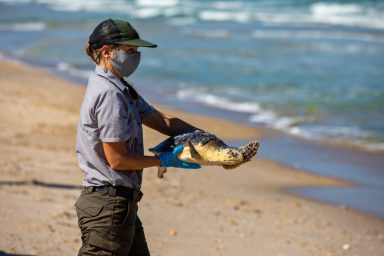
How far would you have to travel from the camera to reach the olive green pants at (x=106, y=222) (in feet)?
14.0

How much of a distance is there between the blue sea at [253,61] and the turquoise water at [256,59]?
0.08 ft

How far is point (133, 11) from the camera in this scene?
161 ft

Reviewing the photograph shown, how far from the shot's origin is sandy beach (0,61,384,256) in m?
7.31

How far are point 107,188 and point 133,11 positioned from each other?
45.5 meters

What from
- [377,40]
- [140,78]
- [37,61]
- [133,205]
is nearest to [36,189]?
[133,205]

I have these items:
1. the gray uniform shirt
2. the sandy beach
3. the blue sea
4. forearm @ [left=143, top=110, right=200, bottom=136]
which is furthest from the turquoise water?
the gray uniform shirt

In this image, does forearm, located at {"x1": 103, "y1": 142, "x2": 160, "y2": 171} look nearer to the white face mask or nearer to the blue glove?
the blue glove

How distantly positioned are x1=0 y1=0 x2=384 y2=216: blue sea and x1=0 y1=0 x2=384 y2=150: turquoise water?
25mm

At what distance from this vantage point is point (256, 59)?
81.0 feet

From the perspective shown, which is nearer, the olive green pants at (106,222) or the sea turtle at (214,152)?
the sea turtle at (214,152)

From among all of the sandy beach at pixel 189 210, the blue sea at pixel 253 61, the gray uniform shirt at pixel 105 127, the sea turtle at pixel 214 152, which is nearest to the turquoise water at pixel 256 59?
the blue sea at pixel 253 61

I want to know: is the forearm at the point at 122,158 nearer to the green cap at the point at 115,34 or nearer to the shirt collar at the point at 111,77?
the shirt collar at the point at 111,77

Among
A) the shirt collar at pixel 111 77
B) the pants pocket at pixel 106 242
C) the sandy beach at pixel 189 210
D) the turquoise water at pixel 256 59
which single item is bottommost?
the turquoise water at pixel 256 59

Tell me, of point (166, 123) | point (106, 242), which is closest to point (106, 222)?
point (106, 242)
